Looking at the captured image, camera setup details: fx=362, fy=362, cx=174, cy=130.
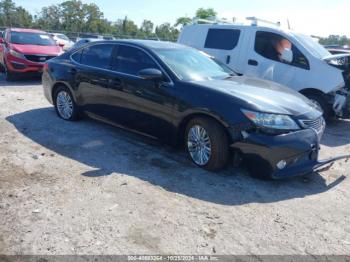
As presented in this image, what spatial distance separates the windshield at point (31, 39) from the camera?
11867 millimetres

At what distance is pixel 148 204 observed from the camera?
377 centimetres

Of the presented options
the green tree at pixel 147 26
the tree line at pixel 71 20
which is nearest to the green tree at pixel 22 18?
the tree line at pixel 71 20

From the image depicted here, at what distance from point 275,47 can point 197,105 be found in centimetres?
425

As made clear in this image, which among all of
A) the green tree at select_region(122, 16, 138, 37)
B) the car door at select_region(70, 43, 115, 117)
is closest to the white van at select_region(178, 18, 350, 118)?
the car door at select_region(70, 43, 115, 117)

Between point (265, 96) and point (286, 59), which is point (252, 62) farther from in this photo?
point (265, 96)

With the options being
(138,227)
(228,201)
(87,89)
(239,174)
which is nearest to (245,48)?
(87,89)

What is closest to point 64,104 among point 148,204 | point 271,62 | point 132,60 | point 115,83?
point 115,83

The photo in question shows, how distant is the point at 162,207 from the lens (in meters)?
3.72

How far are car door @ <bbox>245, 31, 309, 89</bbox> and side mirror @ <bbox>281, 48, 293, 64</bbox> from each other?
5 centimetres

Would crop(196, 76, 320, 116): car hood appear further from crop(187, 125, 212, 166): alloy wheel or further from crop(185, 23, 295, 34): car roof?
crop(185, 23, 295, 34): car roof

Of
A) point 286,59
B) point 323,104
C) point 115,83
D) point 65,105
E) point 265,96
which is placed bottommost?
point 65,105

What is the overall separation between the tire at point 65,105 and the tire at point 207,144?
106 inches

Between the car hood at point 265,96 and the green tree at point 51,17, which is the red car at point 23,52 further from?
the green tree at point 51,17

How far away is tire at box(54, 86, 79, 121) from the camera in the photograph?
6.54 metres
